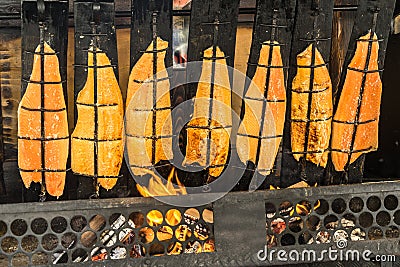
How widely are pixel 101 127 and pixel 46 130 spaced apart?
0.14 meters

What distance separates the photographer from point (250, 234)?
1604mm

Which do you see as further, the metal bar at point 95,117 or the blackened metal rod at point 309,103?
the blackened metal rod at point 309,103

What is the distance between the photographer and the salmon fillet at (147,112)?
62.9 inches

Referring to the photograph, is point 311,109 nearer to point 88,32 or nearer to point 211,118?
point 211,118

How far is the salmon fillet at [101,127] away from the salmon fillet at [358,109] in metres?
0.60

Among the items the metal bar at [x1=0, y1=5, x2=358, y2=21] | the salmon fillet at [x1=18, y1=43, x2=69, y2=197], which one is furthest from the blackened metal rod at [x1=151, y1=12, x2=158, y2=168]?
the salmon fillet at [x1=18, y1=43, x2=69, y2=197]

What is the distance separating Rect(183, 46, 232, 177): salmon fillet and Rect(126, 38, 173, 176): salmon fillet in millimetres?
71

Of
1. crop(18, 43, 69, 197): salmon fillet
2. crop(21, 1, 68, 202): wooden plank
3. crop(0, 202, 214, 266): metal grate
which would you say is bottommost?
crop(0, 202, 214, 266): metal grate

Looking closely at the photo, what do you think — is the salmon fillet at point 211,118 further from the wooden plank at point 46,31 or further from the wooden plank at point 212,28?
the wooden plank at point 46,31

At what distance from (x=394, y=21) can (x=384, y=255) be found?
66 centimetres

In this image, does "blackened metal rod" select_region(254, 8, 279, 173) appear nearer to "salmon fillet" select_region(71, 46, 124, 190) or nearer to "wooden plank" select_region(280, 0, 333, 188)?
"wooden plank" select_region(280, 0, 333, 188)

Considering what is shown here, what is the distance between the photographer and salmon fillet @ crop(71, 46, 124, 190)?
1576mm

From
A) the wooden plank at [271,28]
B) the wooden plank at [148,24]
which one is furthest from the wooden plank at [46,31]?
the wooden plank at [271,28]

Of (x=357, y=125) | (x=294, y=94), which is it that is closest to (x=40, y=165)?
(x=294, y=94)
